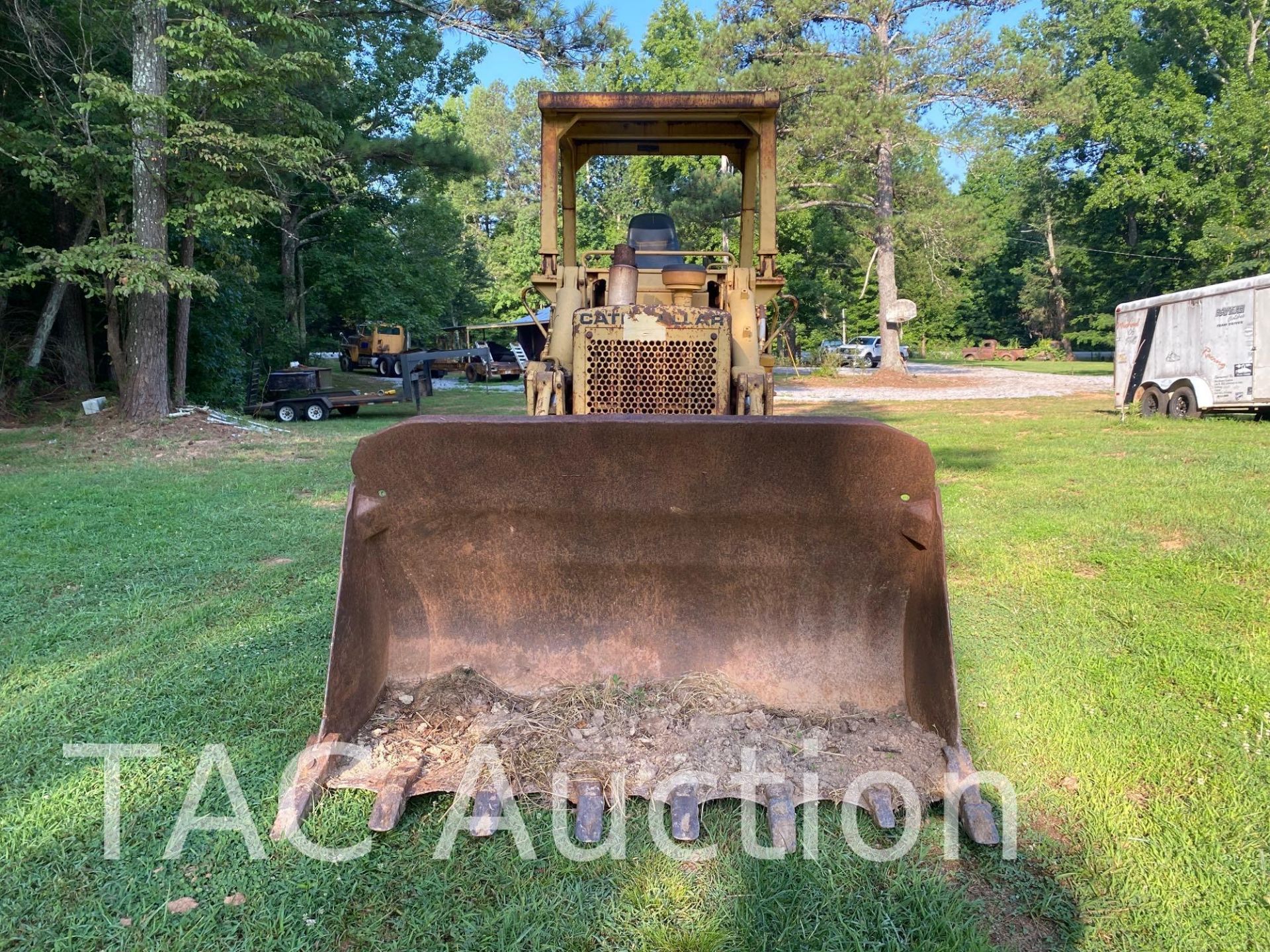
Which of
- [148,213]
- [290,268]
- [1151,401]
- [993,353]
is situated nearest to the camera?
[148,213]

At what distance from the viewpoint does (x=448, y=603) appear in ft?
10.2

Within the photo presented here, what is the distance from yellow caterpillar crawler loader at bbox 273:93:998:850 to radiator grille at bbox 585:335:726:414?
4.34ft

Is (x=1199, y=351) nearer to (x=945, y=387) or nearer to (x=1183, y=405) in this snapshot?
(x=1183, y=405)

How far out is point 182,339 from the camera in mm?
14719

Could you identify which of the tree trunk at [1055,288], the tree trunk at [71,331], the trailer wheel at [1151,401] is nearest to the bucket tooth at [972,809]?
the trailer wheel at [1151,401]

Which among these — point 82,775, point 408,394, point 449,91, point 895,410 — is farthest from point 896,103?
point 82,775

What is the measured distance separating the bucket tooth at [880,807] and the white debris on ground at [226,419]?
12.9 meters

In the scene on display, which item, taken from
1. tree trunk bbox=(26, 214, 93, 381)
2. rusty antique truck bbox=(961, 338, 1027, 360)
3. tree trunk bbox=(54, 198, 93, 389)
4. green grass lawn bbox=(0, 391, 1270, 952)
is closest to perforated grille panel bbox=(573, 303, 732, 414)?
green grass lawn bbox=(0, 391, 1270, 952)

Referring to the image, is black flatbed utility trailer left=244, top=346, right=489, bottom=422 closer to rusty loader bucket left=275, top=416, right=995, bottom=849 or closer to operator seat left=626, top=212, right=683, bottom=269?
operator seat left=626, top=212, right=683, bottom=269

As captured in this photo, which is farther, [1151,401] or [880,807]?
[1151,401]

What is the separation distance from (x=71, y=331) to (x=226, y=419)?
3969mm

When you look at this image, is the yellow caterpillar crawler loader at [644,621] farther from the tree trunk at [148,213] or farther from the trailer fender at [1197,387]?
the trailer fender at [1197,387]

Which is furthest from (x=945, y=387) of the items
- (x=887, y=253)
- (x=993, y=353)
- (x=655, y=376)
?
(x=993, y=353)

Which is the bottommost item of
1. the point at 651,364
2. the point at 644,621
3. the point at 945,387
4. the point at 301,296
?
the point at 644,621
